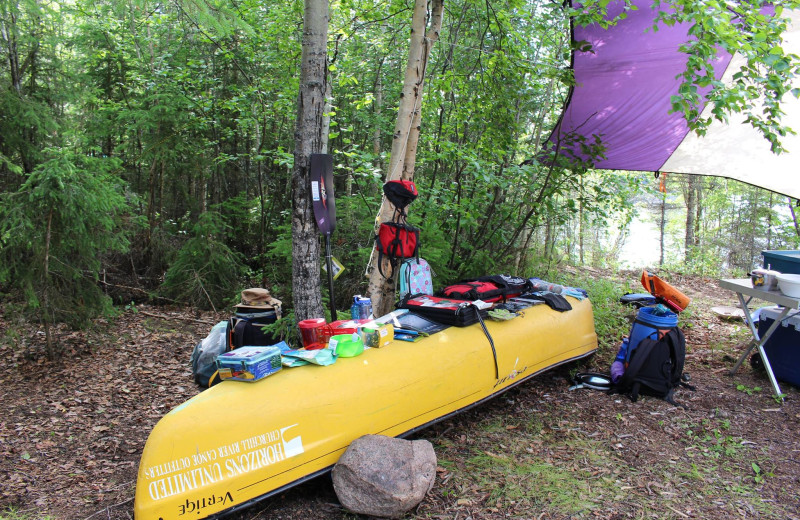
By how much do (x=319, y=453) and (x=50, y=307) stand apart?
3479mm

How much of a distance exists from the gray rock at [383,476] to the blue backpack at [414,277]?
1.94 metres

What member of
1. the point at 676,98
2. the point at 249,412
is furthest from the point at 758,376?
the point at 249,412

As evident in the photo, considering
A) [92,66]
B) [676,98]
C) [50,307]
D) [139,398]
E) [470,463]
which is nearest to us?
[470,463]

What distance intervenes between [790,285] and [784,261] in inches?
34.2

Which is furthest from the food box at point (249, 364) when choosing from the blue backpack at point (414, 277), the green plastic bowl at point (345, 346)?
the blue backpack at point (414, 277)

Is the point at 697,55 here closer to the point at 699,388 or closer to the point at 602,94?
the point at 602,94

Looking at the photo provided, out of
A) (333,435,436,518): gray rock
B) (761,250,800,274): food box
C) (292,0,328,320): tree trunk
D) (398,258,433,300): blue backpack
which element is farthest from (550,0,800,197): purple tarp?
(333,435,436,518): gray rock

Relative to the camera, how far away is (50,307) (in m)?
4.58

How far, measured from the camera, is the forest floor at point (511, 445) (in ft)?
8.96

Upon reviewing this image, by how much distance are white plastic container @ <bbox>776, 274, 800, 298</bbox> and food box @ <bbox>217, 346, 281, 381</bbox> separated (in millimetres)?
4225

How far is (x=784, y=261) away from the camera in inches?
190

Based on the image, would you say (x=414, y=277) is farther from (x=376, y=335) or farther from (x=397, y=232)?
(x=376, y=335)

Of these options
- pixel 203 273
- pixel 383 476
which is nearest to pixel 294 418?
pixel 383 476

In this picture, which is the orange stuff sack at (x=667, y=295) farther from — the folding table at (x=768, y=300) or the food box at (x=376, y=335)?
the food box at (x=376, y=335)
